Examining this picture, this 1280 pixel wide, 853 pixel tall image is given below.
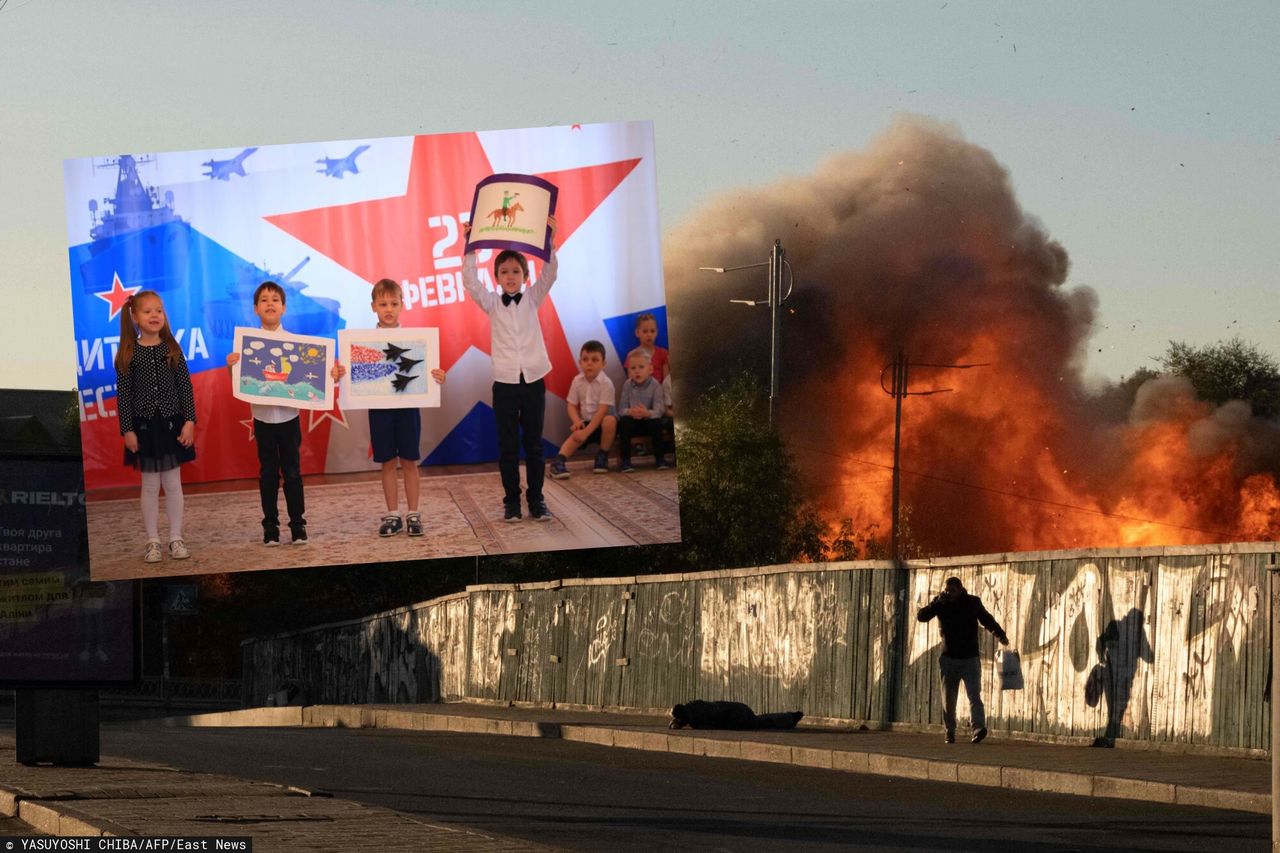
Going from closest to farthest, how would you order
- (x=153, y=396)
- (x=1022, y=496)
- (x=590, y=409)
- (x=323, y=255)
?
1. (x=153, y=396)
2. (x=323, y=255)
3. (x=590, y=409)
4. (x=1022, y=496)

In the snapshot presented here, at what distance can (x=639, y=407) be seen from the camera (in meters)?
13.6

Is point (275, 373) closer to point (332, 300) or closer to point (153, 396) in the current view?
point (332, 300)

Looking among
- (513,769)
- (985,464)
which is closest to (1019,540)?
(985,464)

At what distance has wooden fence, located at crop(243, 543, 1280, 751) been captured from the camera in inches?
658

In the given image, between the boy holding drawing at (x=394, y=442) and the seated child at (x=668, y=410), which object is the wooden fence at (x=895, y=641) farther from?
the boy holding drawing at (x=394, y=442)

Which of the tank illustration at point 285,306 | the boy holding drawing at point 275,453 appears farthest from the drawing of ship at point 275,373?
the tank illustration at point 285,306

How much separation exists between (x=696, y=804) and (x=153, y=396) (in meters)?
4.96

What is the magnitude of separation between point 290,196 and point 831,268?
7000 centimetres

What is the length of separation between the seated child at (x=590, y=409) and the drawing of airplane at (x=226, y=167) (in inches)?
114

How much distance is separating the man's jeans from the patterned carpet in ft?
19.8

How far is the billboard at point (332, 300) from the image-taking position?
1299cm

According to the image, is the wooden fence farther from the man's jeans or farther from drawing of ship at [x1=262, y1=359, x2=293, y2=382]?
drawing of ship at [x1=262, y1=359, x2=293, y2=382]

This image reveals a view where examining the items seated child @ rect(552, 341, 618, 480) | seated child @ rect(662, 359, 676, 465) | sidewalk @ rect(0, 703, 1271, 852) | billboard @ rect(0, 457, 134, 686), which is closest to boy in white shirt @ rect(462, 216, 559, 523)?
seated child @ rect(552, 341, 618, 480)

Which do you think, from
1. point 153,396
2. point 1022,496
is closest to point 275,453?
point 153,396
